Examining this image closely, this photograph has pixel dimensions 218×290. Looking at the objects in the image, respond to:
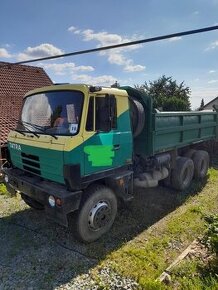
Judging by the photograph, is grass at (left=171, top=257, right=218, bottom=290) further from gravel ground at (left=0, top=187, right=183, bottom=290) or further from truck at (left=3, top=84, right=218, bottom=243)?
truck at (left=3, top=84, right=218, bottom=243)

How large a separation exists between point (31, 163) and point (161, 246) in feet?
8.75

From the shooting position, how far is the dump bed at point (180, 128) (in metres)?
5.97

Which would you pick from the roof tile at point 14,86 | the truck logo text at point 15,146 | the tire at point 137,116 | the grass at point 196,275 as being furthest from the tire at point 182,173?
the roof tile at point 14,86

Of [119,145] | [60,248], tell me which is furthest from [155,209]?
[60,248]

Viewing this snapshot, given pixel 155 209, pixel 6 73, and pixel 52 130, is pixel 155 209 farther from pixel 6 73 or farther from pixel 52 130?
pixel 6 73

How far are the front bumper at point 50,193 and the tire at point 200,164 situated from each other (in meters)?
4.75

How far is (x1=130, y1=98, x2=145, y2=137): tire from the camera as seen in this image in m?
5.48

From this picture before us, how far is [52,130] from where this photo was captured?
14.6 ft

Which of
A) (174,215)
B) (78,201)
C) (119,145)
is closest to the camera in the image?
(78,201)

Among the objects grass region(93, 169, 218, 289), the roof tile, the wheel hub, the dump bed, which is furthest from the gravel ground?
the roof tile

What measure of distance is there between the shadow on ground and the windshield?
6.32 feet

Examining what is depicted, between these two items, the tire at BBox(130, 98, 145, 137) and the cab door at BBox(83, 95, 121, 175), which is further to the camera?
the tire at BBox(130, 98, 145, 137)

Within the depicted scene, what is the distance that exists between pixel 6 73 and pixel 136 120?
11.0 meters

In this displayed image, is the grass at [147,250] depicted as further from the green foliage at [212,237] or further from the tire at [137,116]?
the tire at [137,116]
